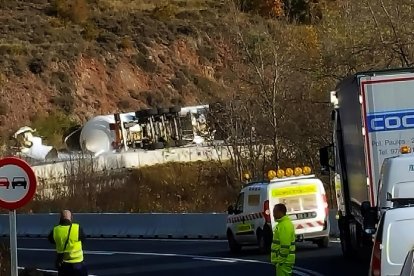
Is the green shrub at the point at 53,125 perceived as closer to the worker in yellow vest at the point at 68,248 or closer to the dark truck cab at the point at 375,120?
the dark truck cab at the point at 375,120

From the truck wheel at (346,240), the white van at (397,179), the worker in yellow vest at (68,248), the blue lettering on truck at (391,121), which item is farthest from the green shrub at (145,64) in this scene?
the white van at (397,179)

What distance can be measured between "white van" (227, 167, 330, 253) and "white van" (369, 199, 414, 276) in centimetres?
1462

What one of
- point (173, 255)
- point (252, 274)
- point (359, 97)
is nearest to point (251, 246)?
point (173, 255)

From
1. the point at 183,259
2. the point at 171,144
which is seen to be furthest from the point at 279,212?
the point at 171,144

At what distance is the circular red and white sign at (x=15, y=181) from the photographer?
487 inches

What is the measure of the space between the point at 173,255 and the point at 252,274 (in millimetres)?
7347

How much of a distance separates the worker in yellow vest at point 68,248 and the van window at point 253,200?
33.7 ft

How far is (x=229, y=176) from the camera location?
51.9m

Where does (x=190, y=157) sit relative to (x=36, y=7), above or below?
below

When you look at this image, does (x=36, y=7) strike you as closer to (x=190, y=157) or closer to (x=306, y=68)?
(x=190, y=157)

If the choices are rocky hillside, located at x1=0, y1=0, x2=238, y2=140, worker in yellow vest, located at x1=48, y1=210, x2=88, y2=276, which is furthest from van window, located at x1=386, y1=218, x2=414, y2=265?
rocky hillside, located at x1=0, y1=0, x2=238, y2=140

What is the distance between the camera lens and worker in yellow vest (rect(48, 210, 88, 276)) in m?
15.7

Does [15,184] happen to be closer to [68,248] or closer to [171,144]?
[68,248]

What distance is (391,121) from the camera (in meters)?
18.3
